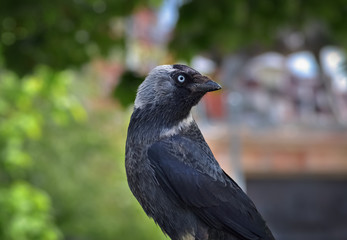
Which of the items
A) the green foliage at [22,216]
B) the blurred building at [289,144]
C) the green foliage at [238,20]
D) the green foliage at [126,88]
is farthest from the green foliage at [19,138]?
the blurred building at [289,144]

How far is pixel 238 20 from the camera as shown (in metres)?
5.14

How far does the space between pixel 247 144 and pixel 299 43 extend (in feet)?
12.4

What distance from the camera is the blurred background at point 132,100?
558 centimetres

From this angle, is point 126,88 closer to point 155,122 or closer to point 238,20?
point 238,20

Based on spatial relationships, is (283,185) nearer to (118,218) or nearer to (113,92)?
(118,218)

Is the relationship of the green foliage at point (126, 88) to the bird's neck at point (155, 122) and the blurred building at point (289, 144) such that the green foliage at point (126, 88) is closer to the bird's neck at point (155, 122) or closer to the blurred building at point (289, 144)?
the bird's neck at point (155, 122)

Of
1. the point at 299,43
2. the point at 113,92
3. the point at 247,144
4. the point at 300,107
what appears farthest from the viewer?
the point at 300,107

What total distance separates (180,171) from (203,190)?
0.06 meters

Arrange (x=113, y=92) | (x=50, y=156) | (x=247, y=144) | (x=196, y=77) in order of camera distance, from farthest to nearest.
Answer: (x=247, y=144), (x=50, y=156), (x=113, y=92), (x=196, y=77)

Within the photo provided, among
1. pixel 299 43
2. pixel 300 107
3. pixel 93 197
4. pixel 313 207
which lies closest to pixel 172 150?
pixel 299 43

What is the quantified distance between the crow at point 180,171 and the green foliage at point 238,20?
414 cm

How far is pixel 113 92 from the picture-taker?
5387 millimetres

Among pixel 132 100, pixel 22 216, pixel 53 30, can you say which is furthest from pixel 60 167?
pixel 132 100

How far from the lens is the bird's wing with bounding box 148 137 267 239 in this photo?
97 centimetres
